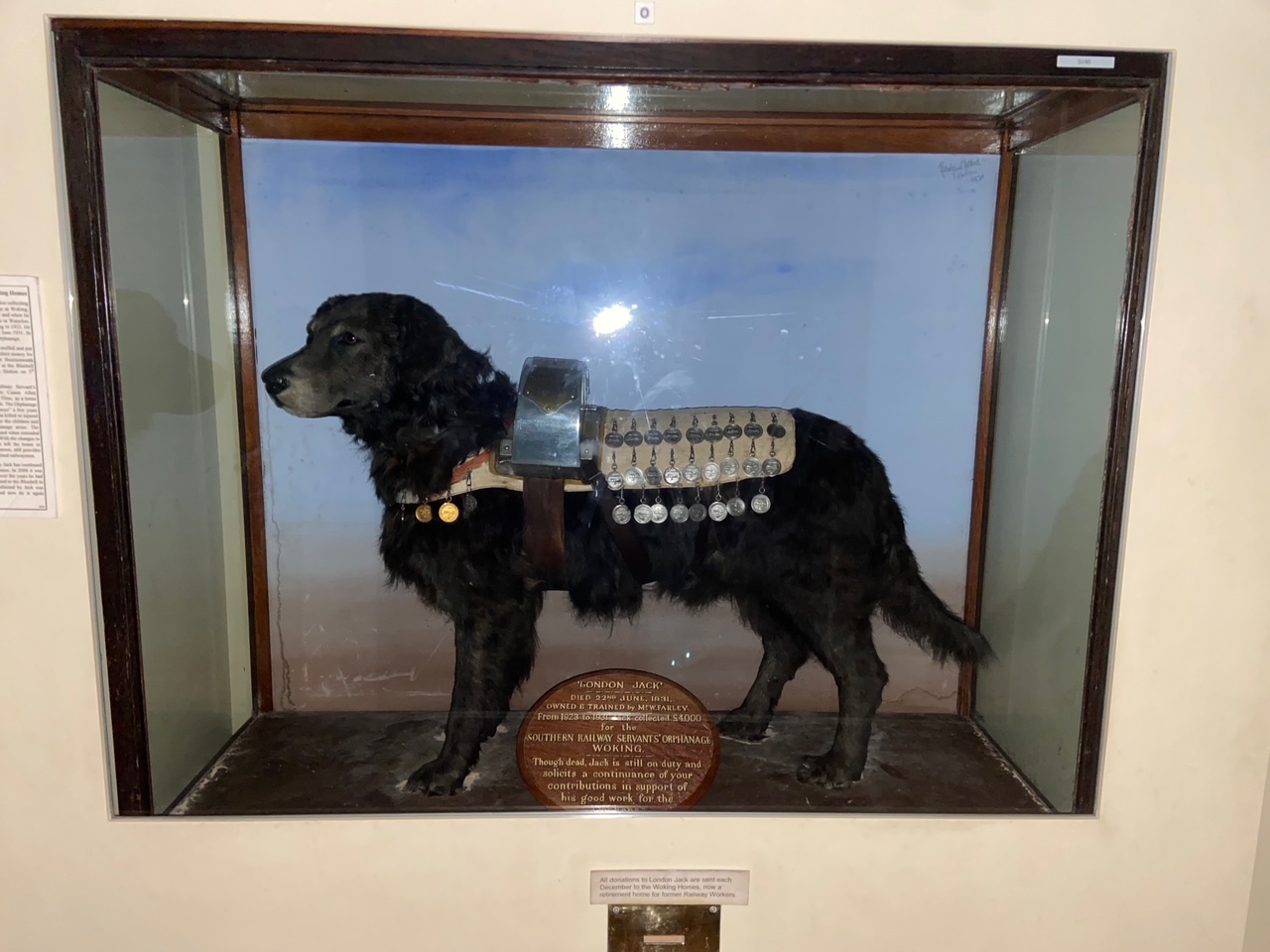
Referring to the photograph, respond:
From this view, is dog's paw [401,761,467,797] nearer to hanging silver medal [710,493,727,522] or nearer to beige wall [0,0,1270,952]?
beige wall [0,0,1270,952]

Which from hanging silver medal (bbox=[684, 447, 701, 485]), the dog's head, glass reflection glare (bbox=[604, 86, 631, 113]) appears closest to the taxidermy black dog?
the dog's head

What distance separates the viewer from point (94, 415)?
1.17m

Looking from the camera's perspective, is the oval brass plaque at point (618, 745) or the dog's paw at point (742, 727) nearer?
the oval brass plaque at point (618, 745)

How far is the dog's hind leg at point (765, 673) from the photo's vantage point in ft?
5.12

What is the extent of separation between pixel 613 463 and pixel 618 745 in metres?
0.55

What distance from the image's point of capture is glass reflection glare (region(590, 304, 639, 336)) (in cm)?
147

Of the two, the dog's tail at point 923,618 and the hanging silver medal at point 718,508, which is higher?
the hanging silver medal at point 718,508

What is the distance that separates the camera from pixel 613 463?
4.45ft

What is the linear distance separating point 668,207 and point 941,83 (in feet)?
1.73

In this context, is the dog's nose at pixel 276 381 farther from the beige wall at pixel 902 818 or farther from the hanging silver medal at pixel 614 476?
the hanging silver medal at pixel 614 476

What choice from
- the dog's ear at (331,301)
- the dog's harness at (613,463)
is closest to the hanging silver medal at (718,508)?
the dog's harness at (613,463)

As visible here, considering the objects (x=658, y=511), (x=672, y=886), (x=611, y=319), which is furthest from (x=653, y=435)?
(x=672, y=886)

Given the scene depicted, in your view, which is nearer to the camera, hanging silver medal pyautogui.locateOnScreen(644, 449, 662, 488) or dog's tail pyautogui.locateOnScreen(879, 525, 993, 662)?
hanging silver medal pyautogui.locateOnScreen(644, 449, 662, 488)

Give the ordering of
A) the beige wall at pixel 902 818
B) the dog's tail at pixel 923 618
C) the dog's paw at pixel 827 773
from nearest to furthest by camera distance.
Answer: the beige wall at pixel 902 818
the dog's paw at pixel 827 773
the dog's tail at pixel 923 618
